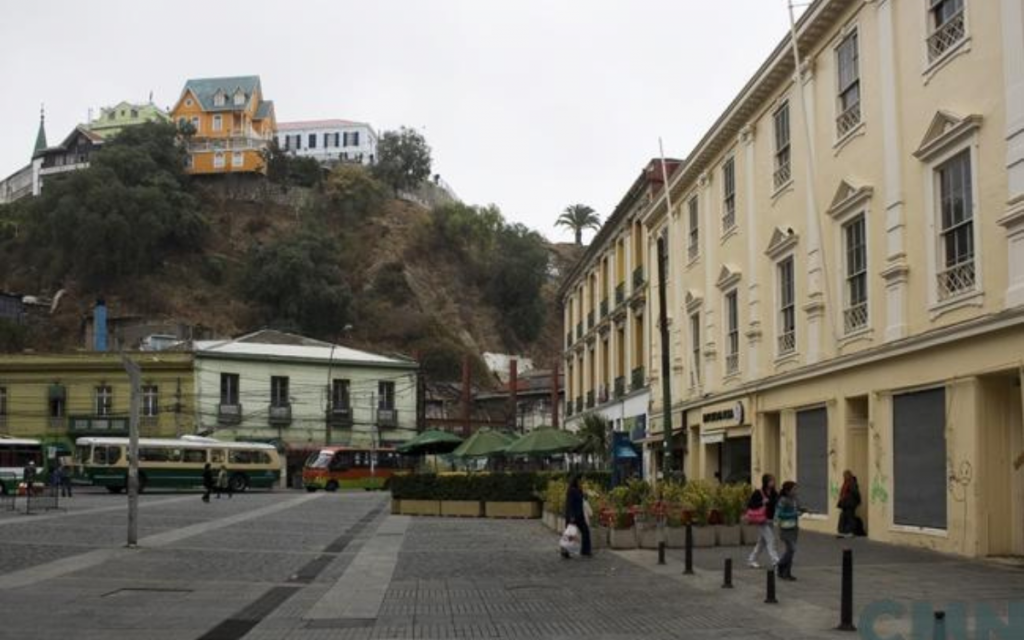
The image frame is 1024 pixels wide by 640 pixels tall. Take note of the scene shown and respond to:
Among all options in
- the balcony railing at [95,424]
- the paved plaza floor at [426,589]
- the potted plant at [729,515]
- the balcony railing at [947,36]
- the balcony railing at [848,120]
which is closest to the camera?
the paved plaza floor at [426,589]

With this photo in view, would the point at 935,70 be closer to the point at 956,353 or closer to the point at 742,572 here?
the point at 956,353

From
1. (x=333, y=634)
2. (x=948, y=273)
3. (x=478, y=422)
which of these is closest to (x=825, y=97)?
(x=948, y=273)

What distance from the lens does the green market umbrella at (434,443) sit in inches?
1518

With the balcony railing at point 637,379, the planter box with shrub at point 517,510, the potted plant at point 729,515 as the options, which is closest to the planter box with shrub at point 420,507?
the planter box with shrub at point 517,510

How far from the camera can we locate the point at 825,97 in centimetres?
2383

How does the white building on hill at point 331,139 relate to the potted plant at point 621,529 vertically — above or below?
above

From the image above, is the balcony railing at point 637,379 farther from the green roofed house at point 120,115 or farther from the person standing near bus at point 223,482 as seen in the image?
the green roofed house at point 120,115

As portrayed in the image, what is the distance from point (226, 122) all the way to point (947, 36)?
110260mm

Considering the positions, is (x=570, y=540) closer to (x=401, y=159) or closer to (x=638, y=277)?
(x=638, y=277)

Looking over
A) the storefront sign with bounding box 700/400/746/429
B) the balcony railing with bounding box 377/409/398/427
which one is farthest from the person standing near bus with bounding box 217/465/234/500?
the storefront sign with bounding box 700/400/746/429

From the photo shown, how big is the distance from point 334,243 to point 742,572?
85247 mm

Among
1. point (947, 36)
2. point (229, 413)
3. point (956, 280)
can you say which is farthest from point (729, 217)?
point (229, 413)

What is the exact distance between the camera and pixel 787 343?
86.3 feet

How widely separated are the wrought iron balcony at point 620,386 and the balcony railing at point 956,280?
26654 millimetres
